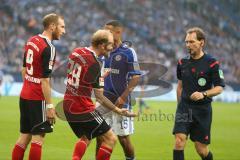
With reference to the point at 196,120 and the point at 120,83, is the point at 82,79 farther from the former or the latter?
the point at 120,83

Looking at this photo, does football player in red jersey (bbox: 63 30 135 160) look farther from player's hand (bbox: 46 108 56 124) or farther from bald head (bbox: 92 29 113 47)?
player's hand (bbox: 46 108 56 124)

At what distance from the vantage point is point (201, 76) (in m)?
8.24

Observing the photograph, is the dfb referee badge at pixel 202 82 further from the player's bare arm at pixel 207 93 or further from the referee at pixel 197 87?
the player's bare arm at pixel 207 93

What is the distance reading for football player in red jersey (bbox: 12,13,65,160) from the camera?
24.9 feet

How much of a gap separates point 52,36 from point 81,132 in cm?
140

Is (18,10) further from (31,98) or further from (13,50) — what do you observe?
(31,98)

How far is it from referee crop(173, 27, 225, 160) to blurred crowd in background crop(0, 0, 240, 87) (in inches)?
1092

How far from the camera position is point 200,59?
328 inches

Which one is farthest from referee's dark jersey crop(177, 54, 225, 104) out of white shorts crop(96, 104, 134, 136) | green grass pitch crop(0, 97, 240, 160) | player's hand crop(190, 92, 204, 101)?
green grass pitch crop(0, 97, 240, 160)

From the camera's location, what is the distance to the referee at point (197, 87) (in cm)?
823

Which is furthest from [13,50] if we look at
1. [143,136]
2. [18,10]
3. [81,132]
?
[81,132]

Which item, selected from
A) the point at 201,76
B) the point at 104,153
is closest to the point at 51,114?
the point at 104,153

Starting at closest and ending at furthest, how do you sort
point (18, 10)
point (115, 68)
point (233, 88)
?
Answer: 1. point (115, 68)
2. point (233, 88)
3. point (18, 10)

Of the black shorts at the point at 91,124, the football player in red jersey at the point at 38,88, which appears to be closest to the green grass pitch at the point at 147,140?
the football player in red jersey at the point at 38,88
